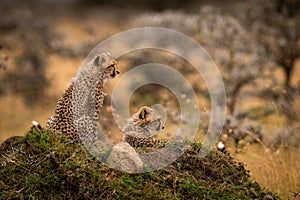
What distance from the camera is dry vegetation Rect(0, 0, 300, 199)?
8.90 m

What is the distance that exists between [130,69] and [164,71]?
841mm

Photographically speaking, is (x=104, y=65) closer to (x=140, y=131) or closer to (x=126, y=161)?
(x=140, y=131)

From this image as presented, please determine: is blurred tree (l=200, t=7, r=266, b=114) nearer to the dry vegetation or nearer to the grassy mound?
the dry vegetation

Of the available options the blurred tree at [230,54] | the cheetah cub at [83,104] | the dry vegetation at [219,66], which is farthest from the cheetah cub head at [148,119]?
the blurred tree at [230,54]

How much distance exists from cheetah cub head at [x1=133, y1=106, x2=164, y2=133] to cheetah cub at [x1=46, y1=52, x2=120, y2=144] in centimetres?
42

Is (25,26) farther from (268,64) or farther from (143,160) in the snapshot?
(143,160)

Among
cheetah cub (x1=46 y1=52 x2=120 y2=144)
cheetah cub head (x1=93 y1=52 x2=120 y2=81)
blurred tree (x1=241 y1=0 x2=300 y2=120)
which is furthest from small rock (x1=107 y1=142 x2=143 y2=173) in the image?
blurred tree (x1=241 y1=0 x2=300 y2=120)

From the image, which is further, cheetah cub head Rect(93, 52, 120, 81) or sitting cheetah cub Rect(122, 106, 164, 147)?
sitting cheetah cub Rect(122, 106, 164, 147)

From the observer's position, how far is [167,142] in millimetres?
5941

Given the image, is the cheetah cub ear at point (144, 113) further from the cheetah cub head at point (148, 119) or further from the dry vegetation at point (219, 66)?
the dry vegetation at point (219, 66)

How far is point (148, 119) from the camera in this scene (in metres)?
5.98

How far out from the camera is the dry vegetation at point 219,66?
8.90 metres

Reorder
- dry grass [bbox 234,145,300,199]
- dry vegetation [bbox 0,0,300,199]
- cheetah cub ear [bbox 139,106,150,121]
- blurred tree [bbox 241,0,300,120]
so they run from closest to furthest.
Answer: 1. cheetah cub ear [bbox 139,106,150,121]
2. dry grass [bbox 234,145,300,199]
3. dry vegetation [bbox 0,0,300,199]
4. blurred tree [bbox 241,0,300,120]

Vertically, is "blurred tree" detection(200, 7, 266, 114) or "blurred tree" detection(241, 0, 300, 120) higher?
"blurred tree" detection(241, 0, 300, 120)
